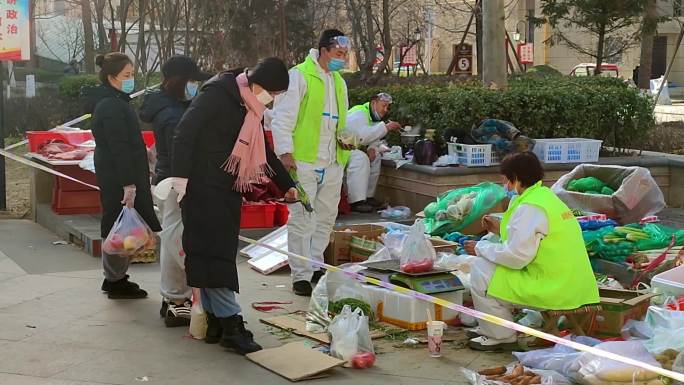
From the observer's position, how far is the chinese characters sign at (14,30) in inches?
447

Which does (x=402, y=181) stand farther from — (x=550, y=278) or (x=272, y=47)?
(x=272, y=47)

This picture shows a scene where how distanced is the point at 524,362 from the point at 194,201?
213 centimetres

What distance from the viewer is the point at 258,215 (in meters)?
9.54

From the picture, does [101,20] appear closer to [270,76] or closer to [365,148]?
[365,148]

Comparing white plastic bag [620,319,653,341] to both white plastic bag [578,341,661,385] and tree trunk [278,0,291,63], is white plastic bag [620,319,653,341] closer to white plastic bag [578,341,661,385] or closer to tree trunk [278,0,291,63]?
white plastic bag [578,341,661,385]

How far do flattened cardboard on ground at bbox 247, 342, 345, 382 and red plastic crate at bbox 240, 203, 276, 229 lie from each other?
148 inches

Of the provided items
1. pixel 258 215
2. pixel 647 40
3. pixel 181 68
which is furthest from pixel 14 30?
pixel 647 40

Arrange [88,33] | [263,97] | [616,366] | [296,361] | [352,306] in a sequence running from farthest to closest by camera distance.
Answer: [88,33]
[352,306]
[263,97]
[296,361]
[616,366]

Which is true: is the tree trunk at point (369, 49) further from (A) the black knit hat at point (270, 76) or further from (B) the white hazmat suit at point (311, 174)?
(A) the black knit hat at point (270, 76)

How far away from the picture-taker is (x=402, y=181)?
1067 cm

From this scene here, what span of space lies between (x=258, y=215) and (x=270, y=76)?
395cm

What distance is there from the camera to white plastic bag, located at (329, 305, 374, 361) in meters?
5.59

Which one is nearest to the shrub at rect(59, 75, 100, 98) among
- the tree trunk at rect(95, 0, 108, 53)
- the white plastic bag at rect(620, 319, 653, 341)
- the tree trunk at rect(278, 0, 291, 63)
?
the tree trunk at rect(95, 0, 108, 53)

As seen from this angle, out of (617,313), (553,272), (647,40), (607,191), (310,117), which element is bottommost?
(617,313)
